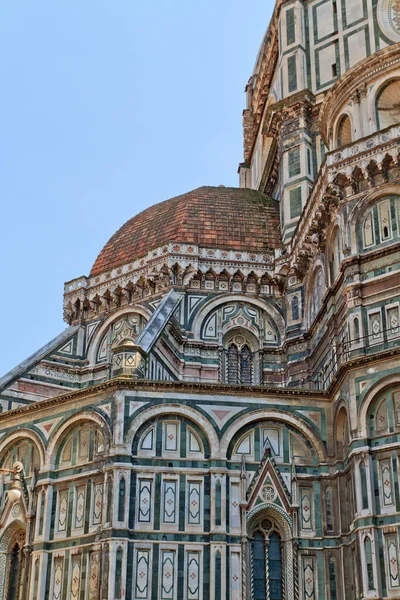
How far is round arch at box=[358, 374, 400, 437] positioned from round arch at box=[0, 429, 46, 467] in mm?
9863

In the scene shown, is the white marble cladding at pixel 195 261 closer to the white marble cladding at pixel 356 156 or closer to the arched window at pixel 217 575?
the white marble cladding at pixel 356 156

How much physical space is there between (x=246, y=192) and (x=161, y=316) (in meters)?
11.7

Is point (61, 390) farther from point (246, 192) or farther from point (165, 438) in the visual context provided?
point (246, 192)

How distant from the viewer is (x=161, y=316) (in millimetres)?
35562

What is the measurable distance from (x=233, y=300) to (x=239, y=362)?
2.58 metres

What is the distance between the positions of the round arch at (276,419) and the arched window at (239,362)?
27.8 ft

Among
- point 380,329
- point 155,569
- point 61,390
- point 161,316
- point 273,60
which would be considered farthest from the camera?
point 273,60

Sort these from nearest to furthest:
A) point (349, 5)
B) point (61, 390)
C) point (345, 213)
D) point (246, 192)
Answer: point (345, 213) → point (61, 390) → point (349, 5) → point (246, 192)

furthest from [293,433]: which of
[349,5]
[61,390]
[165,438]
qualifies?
[349,5]

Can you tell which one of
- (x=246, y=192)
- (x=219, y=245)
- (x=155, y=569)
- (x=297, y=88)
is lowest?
(x=155, y=569)

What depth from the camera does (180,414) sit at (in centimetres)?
2886

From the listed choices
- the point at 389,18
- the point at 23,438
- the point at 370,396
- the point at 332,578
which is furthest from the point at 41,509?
the point at 389,18

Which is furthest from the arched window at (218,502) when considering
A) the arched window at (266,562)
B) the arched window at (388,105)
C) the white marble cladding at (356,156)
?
the arched window at (388,105)

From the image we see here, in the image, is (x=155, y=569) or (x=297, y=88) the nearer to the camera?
(x=155, y=569)
